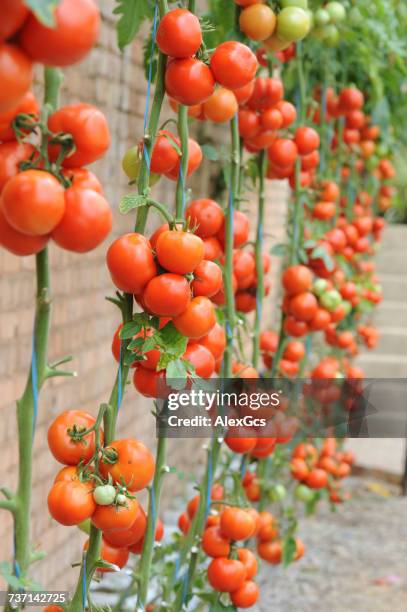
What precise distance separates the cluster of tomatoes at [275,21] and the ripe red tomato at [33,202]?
0.84m

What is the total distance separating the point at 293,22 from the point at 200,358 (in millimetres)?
636

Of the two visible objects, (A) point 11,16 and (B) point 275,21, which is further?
(B) point 275,21

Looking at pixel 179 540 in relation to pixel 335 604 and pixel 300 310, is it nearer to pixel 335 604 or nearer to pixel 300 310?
pixel 300 310

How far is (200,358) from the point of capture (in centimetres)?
121

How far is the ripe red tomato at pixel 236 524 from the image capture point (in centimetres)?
161

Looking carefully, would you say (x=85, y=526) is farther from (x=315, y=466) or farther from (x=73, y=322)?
(x=315, y=466)

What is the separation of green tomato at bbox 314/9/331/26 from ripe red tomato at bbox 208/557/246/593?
135 centimetres

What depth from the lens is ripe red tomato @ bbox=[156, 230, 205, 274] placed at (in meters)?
1.02

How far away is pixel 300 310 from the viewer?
212 centimetres

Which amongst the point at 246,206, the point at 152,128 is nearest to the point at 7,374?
the point at 152,128

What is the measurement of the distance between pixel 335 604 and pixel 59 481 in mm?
2200

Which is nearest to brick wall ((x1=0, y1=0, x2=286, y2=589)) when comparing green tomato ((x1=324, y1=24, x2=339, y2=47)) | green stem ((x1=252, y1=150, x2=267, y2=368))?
green stem ((x1=252, y1=150, x2=267, y2=368))

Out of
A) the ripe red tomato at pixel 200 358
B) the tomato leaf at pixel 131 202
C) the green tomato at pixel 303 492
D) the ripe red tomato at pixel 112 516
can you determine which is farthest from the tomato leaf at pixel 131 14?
the green tomato at pixel 303 492

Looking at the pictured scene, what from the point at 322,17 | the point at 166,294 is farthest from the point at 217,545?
the point at 322,17
